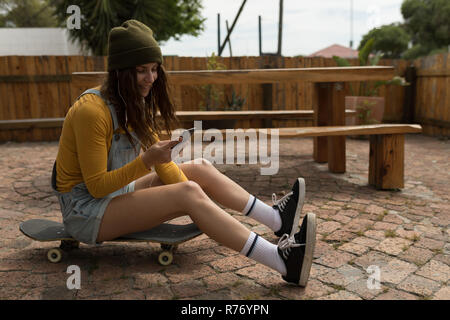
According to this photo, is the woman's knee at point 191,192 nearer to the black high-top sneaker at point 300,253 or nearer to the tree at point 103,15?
the black high-top sneaker at point 300,253

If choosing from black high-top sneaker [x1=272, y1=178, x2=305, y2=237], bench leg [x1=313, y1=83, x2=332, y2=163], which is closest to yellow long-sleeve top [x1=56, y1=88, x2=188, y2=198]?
black high-top sneaker [x1=272, y1=178, x2=305, y2=237]

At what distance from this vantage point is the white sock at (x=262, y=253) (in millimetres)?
2244

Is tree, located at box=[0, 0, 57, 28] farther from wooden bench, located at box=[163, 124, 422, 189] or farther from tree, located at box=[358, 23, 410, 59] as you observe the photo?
wooden bench, located at box=[163, 124, 422, 189]

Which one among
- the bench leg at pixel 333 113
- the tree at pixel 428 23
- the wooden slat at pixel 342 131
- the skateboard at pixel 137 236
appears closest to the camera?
the skateboard at pixel 137 236

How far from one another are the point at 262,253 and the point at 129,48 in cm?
127

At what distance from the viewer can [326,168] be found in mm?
5477

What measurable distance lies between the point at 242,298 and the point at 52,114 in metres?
7.44

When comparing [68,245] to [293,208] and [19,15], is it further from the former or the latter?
[19,15]

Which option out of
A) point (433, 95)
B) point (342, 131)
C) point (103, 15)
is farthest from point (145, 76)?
point (103, 15)

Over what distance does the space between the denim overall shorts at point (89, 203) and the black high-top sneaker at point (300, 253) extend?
3.27 ft

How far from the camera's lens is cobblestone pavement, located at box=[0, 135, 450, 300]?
7.41ft

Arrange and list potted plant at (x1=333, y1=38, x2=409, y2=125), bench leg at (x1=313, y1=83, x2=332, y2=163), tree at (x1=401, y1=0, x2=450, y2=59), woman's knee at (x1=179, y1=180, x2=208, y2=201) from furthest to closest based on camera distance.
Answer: tree at (x1=401, y1=0, x2=450, y2=59)
potted plant at (x1=333, y1=38, x2=409, y2=125)
bench leg at (x1=313, y1=83, x2=332, y2=163)
woman's knee at (x1=179, y1=180, x2=208, y2=201)

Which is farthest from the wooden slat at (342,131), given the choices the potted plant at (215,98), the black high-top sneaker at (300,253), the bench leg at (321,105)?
the potted plant at (215,98)

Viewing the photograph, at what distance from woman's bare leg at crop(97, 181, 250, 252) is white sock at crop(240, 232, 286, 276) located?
33mm
